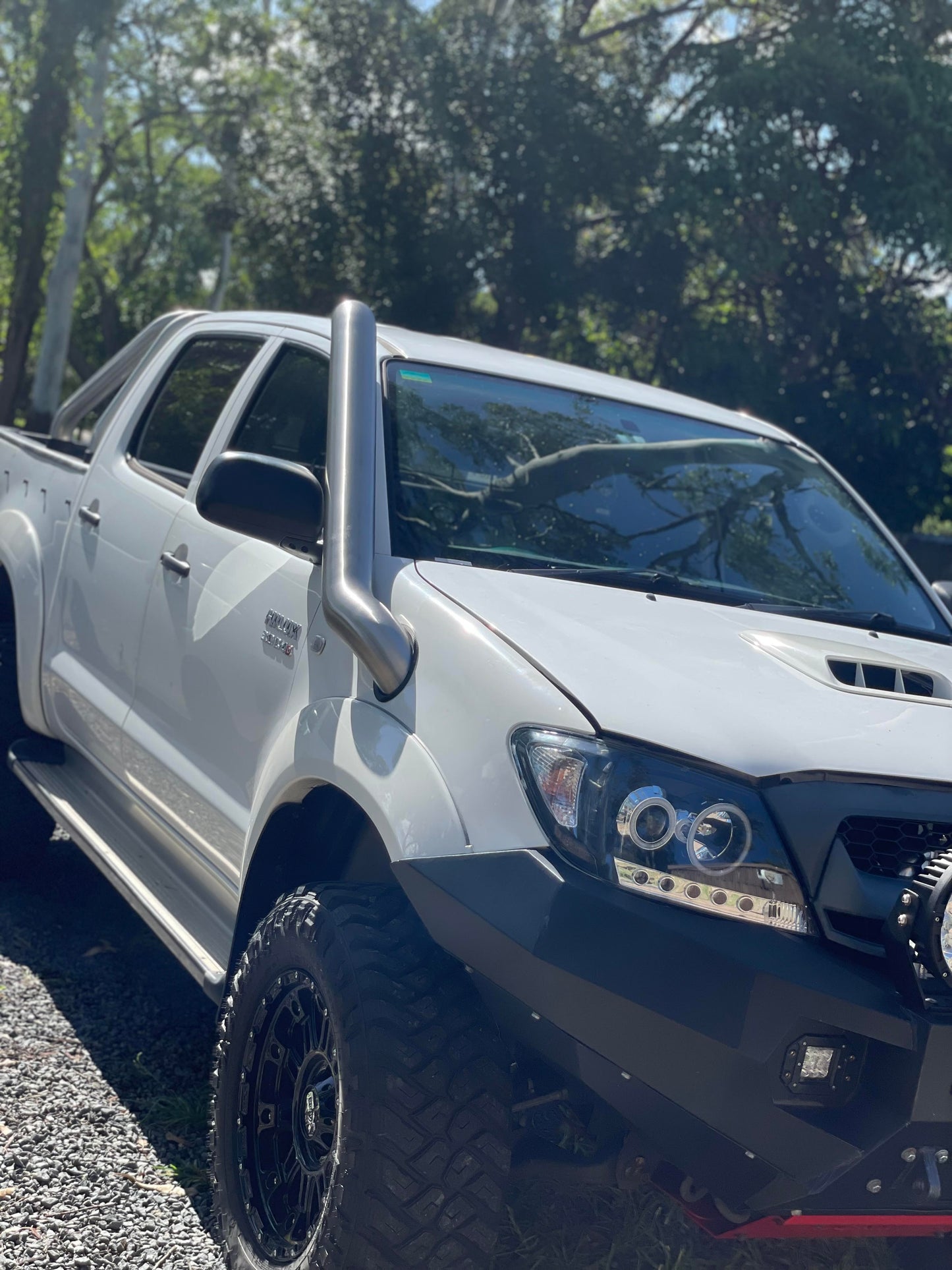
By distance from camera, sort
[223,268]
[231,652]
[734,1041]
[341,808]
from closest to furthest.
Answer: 1. [734,1041]
2. [341,808]
3. [231,652]
4. [223,268]

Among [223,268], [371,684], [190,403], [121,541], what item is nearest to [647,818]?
[371,684]

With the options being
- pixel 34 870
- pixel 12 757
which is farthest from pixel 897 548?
pixel 34 870

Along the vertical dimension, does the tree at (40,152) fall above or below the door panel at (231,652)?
above

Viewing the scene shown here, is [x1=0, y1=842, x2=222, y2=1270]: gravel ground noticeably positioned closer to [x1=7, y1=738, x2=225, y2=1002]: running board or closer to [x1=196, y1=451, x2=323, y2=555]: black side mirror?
[x1=7, y1=738, x2=225, y2=1002]: running board

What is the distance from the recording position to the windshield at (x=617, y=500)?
3.02 meters

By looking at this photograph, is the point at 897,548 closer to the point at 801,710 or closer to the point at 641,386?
the point at 641,386

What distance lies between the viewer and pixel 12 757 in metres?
4.34

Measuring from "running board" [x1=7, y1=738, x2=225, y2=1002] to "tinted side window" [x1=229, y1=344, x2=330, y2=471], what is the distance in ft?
3.59

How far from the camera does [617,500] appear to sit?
333 centimetres

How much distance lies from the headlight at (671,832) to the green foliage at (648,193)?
16604 millimetres

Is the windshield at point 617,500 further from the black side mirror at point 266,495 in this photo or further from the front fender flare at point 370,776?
the front fender flare at point 370,776

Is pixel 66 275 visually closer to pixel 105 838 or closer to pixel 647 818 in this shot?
pixel 105 838

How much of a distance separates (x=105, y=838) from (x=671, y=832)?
215 centimetres

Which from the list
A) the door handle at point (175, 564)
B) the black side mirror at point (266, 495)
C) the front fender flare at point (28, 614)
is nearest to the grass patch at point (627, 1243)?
the black side mirror at point (266, 495)
